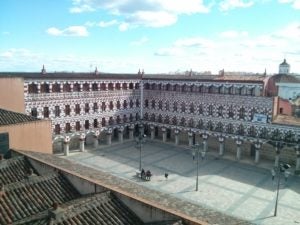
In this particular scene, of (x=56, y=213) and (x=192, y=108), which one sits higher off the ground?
(x=192, y=108)

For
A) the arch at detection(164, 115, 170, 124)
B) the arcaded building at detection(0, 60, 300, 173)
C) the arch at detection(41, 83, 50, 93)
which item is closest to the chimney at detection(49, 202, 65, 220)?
the arcaded building at detection(0, 60, 300, 173)

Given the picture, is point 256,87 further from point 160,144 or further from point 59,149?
point 59,149

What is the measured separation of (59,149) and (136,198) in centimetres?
3395

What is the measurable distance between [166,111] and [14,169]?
1375 inches

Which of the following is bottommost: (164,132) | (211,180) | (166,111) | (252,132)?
(211,180)

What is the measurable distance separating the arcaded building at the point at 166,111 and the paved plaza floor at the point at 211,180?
2913mm

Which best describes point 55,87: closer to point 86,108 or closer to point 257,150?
point 86,108

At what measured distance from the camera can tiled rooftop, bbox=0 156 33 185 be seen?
1484cm

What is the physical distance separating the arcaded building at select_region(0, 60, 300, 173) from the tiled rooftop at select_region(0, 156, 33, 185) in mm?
22494

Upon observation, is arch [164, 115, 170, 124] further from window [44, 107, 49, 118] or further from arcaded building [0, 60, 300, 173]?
window [44, 107, 49, 118]

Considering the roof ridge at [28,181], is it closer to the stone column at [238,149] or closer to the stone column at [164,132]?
the stone column at [238,149]

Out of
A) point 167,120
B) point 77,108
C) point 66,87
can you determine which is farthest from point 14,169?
point 167,120

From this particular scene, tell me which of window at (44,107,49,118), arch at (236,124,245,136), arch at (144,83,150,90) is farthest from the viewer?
arch at (144,83,150,90)

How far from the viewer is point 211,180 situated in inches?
1330
